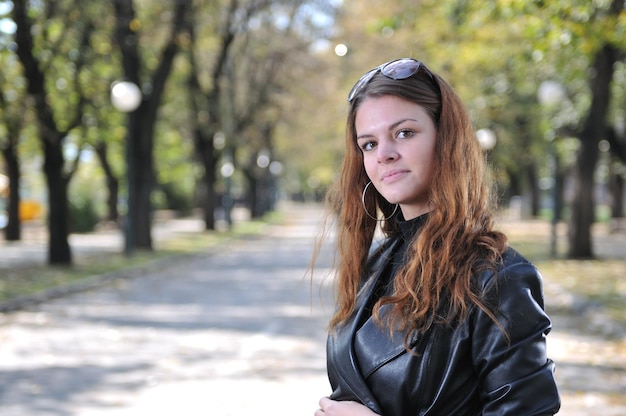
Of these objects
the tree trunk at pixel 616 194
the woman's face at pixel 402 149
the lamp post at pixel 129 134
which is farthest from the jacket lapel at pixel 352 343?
the tree trunk at pixel 616 194

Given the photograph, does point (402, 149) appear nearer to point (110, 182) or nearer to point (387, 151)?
point (387, 151)

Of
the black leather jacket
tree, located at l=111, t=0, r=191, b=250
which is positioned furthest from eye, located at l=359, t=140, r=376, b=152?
tree, located at l=111, t=0, r=191, b=250

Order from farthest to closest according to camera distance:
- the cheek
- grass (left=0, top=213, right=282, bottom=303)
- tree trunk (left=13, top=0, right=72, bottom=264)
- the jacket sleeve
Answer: tree trunk (left=13, top=0, right=72, bottom=264) → grass (left=0, top=213, right=282, bottom=303) → the cheek → the jacket sleeve

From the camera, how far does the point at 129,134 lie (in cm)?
2255

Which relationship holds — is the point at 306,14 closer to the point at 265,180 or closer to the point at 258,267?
the point at 258,267

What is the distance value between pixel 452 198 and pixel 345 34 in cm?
3223

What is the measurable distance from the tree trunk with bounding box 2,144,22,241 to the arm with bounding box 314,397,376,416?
26757 millimetres

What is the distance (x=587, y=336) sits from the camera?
10180 millimetres

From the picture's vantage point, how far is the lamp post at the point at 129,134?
1938 cm

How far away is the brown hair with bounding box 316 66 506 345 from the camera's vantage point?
1680 millimetres

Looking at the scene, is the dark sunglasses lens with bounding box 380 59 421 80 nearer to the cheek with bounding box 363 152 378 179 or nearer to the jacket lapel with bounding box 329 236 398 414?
the cheek with bounding box 363 152 378 179

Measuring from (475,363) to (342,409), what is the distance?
35 centimetres

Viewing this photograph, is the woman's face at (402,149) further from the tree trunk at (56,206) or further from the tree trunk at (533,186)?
the tree trunk at (533,186)

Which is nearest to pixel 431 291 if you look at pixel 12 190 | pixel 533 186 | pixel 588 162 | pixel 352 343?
pixel 352 343
